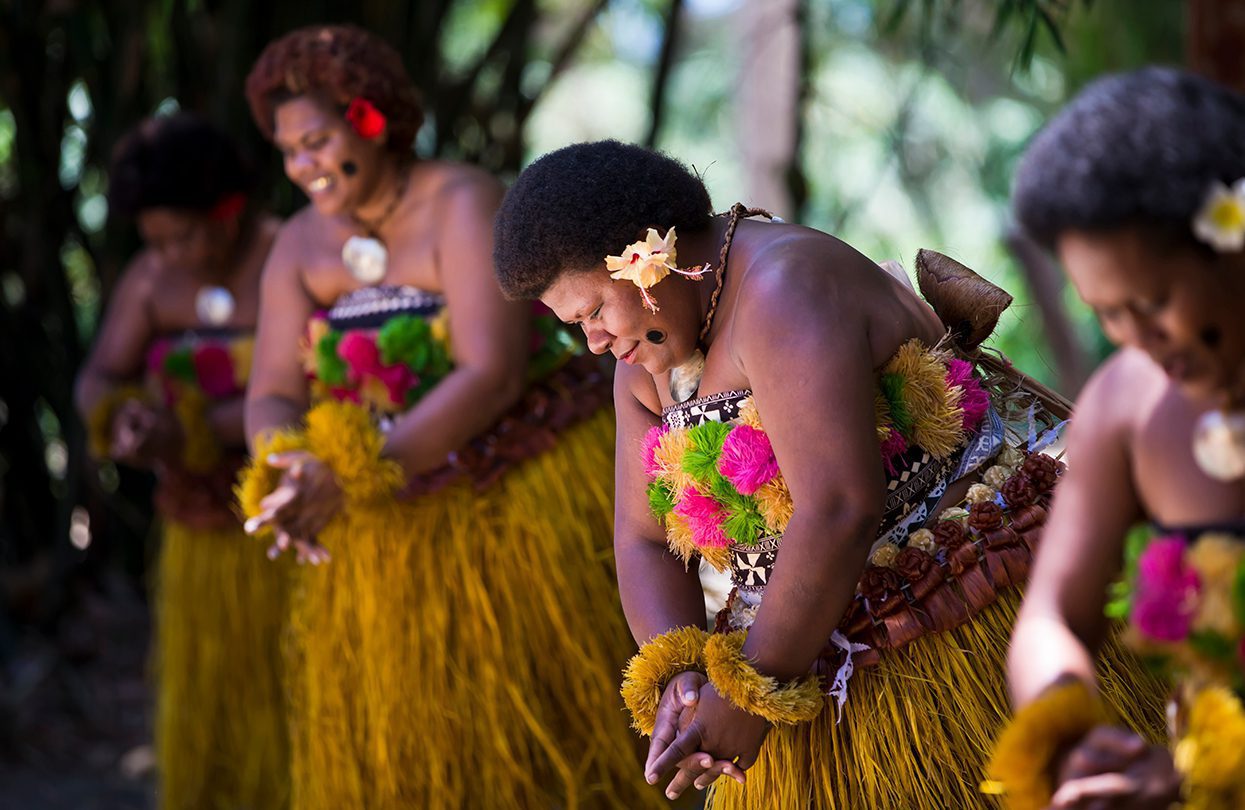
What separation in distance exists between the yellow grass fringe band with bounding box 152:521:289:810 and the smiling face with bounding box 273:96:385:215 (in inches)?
45.6

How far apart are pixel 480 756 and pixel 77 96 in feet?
9.54

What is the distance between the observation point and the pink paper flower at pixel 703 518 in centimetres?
195

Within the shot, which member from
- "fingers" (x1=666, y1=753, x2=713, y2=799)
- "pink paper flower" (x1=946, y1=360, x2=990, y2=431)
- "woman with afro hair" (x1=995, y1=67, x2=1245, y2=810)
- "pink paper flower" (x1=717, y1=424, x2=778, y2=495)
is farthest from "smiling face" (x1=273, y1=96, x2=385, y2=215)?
"woman with afro hair" (x1=995, y1=67, x2=1245, y2=810)

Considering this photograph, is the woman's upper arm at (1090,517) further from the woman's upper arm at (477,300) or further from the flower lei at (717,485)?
the woman's upper arm at (477,300)

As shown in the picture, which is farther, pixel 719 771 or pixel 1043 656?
pixel 719 771

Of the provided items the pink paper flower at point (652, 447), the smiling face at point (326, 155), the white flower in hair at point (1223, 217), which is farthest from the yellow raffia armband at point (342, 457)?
the white flower in hair at point (1223, 217)

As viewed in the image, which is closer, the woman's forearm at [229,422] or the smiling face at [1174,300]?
the smiling face at [1174,300]

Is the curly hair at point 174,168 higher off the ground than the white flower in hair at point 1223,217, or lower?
lower

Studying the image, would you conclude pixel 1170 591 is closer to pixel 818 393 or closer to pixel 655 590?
pixel 818 393

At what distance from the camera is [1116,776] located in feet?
4.15

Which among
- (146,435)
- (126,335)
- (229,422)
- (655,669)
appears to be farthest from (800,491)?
(126,335)

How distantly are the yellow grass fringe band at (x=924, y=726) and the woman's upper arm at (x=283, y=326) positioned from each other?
143cm

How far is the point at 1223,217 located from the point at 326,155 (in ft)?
6.29

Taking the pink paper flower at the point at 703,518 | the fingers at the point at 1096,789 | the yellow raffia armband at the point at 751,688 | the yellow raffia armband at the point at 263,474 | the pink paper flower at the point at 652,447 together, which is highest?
the fingers at the point at 1096,789
